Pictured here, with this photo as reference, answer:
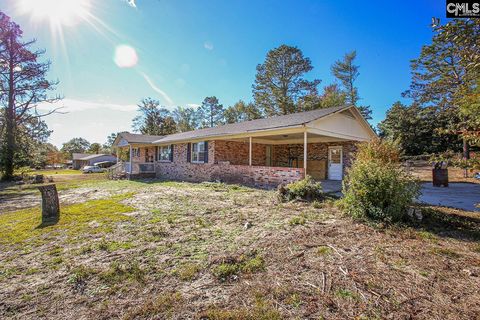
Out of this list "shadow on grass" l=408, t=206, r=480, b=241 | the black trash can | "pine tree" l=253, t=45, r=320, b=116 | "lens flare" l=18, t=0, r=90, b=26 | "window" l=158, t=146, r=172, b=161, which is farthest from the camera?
"pine tree" l=253, t=45, r=320, b=116

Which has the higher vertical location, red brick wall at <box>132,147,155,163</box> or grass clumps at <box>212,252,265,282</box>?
red brick wall at <box>132,147,155,163</box>

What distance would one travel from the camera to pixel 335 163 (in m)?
13.7

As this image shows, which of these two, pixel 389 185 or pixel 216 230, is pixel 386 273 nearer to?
pixel 389 185

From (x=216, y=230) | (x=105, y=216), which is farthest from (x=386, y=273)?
(x=105, y=216)

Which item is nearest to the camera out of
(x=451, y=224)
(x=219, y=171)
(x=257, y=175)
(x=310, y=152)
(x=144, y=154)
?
(x=451, y=224)

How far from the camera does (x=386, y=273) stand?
273 centimetres

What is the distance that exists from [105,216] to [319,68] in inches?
1121

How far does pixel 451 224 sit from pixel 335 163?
9.25 meters

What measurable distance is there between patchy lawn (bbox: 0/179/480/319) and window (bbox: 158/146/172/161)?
1357 cm

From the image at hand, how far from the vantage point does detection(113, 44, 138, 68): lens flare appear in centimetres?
975

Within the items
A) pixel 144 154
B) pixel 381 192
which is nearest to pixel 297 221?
pixel 381 192

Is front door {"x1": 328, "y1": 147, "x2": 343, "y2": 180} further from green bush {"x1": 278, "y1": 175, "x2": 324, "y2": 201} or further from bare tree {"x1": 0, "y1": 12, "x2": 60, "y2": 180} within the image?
bare tree {"x1": 0, "y1": 12, "x2": 60, "y2": 180}

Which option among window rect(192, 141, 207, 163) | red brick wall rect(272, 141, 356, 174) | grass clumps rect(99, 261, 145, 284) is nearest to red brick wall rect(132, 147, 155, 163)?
window rect(192, 141, 207, 163)

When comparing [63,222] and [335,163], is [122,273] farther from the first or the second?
[335,163]
